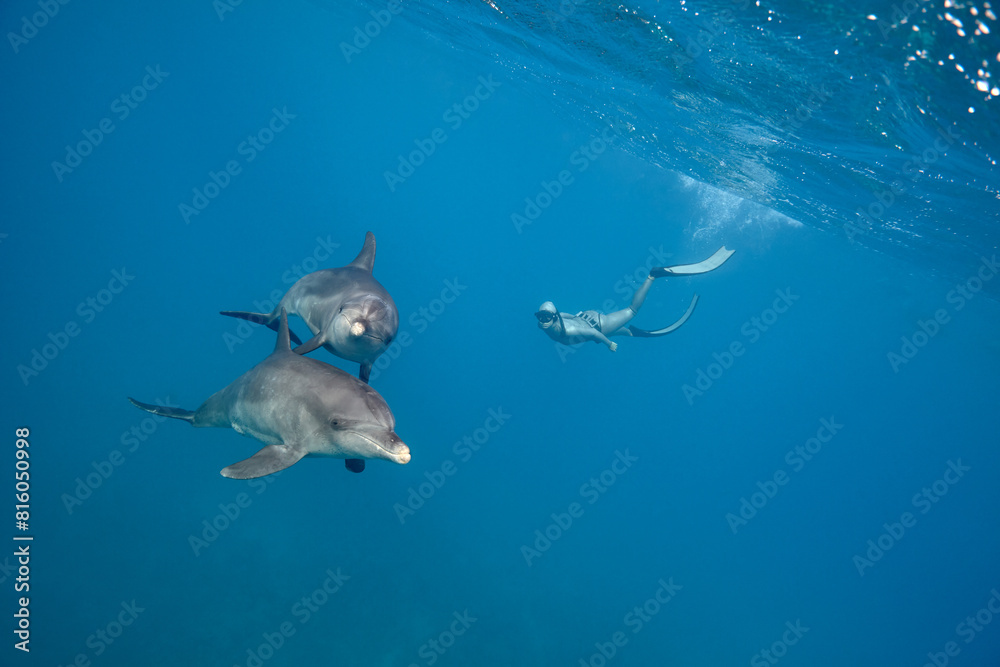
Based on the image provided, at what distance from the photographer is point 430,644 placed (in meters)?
12.8

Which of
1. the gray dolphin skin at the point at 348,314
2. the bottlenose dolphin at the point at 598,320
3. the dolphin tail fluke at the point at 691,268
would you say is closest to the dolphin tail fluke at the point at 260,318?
the gray dolphin skin at the point at 348,314

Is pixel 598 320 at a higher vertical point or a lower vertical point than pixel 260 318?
lower

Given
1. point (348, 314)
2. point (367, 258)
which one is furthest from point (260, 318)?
point (348, 314)

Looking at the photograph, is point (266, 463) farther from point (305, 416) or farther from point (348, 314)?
point (348, 314)

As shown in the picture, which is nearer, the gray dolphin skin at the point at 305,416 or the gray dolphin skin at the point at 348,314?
the gray dolphin skin at the point at 305,416

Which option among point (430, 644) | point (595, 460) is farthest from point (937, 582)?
point (430, 644)

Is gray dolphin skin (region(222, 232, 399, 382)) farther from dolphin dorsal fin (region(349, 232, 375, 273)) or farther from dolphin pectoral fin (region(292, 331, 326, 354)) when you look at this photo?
dolphin dorsal fin (region(349, 232, 375, 273))

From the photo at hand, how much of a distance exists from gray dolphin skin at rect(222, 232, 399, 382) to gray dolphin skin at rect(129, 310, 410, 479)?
50cm

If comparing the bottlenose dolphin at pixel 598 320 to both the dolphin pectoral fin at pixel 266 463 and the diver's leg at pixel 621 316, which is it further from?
the dolphin pectoral fin at pixel 266 463

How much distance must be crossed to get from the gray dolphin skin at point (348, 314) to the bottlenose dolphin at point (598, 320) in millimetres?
7364

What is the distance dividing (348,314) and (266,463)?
5.61ft

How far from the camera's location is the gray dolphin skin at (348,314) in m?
4.79

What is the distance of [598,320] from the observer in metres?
15.5

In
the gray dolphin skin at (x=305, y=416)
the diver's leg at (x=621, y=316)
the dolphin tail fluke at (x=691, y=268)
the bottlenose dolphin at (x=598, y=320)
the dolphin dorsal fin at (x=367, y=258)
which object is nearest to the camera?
the gray dolphin skin at (x=305, y=416)
